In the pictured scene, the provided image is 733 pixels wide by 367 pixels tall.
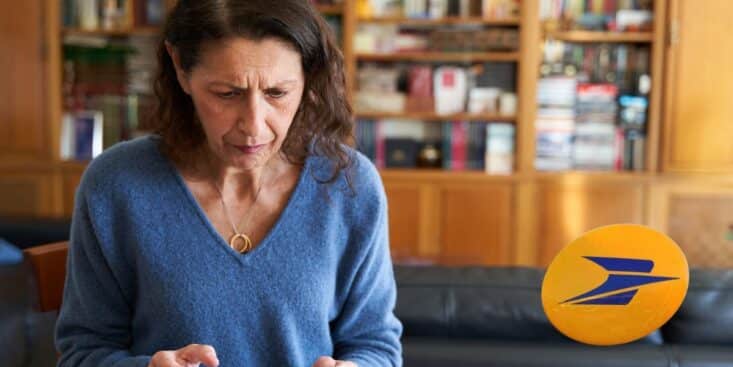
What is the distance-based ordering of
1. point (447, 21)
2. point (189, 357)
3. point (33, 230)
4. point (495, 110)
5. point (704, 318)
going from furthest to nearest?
point (495, 110) < point (447, 21) < point (33, 230) < point (704, 318) < point (189, 357)

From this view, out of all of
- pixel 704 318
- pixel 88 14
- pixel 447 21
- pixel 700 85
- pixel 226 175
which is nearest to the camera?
pixel 226 175

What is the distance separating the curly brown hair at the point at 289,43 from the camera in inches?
38.8

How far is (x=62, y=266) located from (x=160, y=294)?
25cm

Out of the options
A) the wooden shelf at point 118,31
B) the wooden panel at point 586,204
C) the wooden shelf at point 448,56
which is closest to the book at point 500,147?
the wooden panel at point 586,204

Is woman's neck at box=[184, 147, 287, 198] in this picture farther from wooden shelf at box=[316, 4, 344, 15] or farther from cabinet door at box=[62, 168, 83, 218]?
cabinet door at box=[62, 168, 83, 218]

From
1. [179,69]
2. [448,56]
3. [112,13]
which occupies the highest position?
[112,13]

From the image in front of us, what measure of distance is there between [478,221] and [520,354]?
3.02 metres

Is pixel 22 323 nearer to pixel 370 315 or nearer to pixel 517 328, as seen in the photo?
pixel 370 315

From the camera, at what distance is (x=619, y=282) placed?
0.82 meters

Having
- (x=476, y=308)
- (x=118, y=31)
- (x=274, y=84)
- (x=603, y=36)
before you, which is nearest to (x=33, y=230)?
(x=118, y=31)

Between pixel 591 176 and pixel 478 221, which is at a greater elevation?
pixel 591 176

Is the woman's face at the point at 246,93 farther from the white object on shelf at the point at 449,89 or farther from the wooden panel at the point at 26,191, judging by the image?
the wooden panel at the point at 26,191

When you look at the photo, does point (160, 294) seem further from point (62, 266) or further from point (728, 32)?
point (728, 32)

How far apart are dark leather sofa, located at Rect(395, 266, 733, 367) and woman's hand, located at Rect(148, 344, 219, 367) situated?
444 mm
